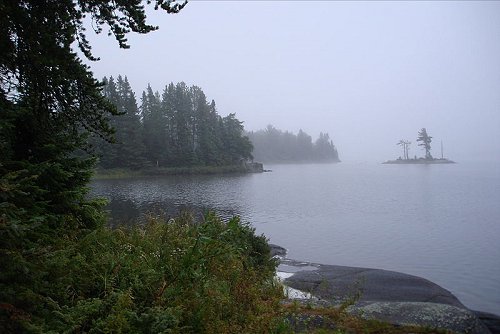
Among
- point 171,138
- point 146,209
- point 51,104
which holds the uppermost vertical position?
point 171,138

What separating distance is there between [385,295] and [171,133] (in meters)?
83.9

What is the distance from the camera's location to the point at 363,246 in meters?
22.0

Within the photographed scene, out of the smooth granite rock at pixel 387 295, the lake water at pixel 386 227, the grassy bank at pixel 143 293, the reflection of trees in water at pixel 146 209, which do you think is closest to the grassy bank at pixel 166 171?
the lake water at pixel 386 227

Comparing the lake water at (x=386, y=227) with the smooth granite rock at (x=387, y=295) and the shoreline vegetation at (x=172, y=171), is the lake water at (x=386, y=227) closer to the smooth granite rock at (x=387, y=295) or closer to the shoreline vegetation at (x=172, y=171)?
the smooth granite rock at (x=387, y=295)

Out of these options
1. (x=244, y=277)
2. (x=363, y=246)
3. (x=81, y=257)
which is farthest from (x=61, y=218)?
(x=363, y=246)

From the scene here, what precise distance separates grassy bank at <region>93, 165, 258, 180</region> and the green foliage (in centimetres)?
6583

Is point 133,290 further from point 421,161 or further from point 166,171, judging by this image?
point 421,161

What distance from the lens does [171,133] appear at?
9150 centimetres

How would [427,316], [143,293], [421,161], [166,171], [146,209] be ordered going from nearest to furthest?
[143,293] → [427,316] → [146,209] → [166,171] → [421,161]

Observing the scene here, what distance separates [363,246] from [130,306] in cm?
1942

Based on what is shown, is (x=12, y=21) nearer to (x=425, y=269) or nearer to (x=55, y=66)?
(x=55, y=66)

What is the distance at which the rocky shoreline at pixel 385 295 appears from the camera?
7.60 m

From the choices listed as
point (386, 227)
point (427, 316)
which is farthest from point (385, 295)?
point (386, 227)

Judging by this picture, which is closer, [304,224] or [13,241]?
[13,241]
